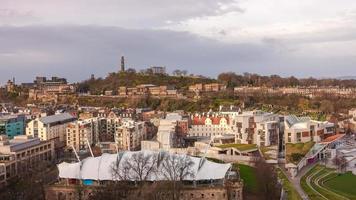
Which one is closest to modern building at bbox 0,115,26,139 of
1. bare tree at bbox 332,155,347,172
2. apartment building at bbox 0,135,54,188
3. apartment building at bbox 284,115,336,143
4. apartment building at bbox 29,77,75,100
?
apartment building at bbox 0,135,54,188

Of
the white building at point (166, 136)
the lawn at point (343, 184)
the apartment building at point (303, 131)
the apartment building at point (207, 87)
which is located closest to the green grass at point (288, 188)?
the lawn at point (343, 184)

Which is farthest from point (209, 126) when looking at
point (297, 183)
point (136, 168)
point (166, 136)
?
point (136, 168)

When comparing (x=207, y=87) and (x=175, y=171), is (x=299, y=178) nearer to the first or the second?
(x=175, y=171)

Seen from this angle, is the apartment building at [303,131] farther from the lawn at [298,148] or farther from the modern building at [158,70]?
the modern building at [158,70]

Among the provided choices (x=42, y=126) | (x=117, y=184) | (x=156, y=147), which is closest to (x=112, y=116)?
(x=42, y=126)

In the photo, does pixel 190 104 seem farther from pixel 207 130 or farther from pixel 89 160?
pixel 89 160
